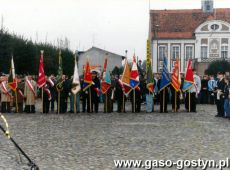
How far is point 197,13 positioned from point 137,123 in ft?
205

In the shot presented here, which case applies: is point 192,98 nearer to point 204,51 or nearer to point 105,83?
point 105,83

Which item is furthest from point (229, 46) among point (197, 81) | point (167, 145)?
point (167, 145)

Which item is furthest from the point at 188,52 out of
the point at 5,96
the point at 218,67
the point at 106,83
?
the point at 5,96

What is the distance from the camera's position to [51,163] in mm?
9281

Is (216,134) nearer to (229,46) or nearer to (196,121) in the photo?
(196,121)

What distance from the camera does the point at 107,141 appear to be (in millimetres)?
12336

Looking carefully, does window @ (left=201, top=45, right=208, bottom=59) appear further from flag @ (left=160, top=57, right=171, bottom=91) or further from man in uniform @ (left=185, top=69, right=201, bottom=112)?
flag @ (left=160, top=57, right=171, bottom=91)

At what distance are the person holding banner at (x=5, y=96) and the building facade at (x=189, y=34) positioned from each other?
5140 cm

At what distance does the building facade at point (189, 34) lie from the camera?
73.8m

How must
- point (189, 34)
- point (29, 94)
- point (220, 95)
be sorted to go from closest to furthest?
1. point (220, 95)
2. point (29, 94)
3. point (189, 34)

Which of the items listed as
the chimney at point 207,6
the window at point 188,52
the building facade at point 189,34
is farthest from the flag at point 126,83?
the chimney at point 207,6

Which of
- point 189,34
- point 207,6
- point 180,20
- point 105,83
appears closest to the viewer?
point 105,83

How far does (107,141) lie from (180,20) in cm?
6591

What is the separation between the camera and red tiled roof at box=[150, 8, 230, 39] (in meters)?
75.1
